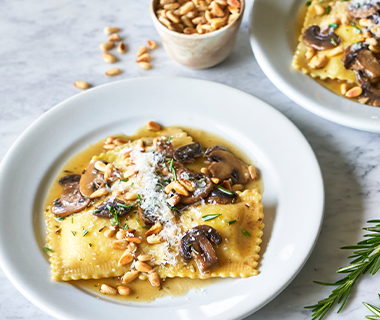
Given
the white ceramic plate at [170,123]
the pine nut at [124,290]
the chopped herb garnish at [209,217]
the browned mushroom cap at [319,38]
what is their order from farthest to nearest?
the browned mushroom cap at [319,38]
the chopped herb garnish at [209,217]
the pine nut at [124,290]
the white ceramic plate at [170,123]

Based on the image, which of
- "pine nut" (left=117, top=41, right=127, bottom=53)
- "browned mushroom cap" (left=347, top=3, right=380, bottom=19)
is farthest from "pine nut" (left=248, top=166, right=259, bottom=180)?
"pine nut" (left=117, top=41, right=127, bottom=53)

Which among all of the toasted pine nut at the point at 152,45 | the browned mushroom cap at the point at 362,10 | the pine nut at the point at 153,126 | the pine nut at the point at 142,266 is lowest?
the pine nut at the point at 142,266

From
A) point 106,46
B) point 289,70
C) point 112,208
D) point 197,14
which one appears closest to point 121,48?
point 106,46

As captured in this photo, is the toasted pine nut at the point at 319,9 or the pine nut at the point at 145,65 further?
the pine nut at the point at 145,65

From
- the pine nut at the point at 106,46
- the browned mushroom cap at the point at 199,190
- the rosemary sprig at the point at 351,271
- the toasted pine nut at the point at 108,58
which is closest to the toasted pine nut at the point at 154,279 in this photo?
the browned mushroom cap at the point at 199,190

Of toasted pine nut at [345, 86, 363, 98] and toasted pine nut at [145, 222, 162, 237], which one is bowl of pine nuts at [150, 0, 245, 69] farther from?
toasted pine nut at [145, 222, 162, 237]

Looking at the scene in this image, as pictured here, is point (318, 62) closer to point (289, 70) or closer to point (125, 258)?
point (289, 70)

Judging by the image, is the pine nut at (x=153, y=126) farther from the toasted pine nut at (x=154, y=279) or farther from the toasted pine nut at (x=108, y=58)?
the toasted pine nut at (x=154, y=279)
